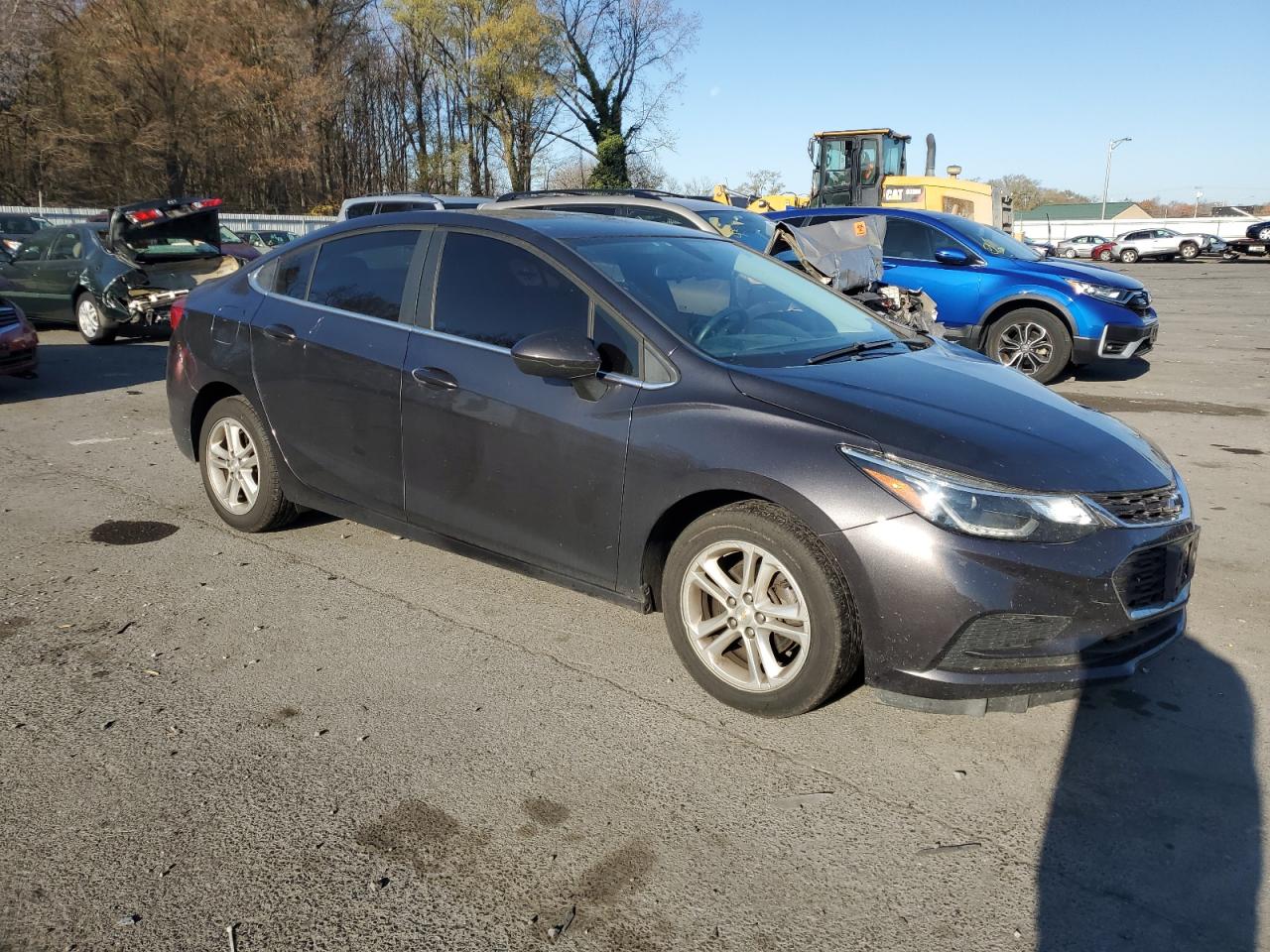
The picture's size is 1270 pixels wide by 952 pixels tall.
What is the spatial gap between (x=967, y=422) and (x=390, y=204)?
1145cm

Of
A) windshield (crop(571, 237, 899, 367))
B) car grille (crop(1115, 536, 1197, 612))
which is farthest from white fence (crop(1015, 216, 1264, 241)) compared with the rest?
car grille (crop(1115, 536, 1197, 612))

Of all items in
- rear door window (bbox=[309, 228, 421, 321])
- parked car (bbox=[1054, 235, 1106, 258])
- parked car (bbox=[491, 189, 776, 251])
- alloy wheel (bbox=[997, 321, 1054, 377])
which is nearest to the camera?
rear door window (bbox=[309, 228, 421, 321])

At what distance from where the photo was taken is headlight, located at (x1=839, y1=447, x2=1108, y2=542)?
295cm

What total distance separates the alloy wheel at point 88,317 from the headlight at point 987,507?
12617mm

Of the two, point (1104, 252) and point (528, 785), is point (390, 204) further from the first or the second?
point (1104, 252)

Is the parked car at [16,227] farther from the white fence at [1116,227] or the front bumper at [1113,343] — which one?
the white fence at [1116,227]

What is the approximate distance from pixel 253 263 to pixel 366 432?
158cm

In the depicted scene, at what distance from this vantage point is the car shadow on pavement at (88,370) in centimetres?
966

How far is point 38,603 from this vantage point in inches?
169

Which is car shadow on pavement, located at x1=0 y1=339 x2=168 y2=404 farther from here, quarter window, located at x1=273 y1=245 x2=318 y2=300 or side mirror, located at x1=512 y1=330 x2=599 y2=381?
side mirror, located at x1=512 y1=330 x2=599 y2=381

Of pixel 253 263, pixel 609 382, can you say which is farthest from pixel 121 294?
pixel 609 382

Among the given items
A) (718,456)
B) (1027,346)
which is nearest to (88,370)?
(718,456)

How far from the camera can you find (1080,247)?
49625mm

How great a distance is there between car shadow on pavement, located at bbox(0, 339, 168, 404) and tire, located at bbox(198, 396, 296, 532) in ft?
16.5
